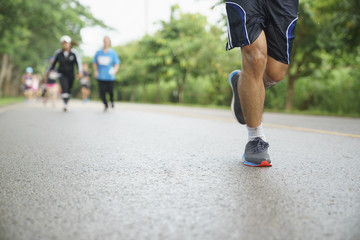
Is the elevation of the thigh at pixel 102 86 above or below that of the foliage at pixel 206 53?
below

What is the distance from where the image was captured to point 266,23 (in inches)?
115

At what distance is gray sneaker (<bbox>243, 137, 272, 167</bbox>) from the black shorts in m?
0.69

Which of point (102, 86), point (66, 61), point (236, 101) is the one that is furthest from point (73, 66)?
point (236, 101)

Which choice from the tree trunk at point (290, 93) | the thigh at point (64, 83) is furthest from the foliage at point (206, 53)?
the thigh at point (64, 83)

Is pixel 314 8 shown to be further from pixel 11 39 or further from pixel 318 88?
pixel 11 39

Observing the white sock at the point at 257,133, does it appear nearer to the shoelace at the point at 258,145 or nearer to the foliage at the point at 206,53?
the shoelace at the point at 258,145

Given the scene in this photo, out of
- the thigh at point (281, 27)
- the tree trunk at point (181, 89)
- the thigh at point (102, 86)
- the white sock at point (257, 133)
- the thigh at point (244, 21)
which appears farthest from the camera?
the tree trunk at point (181, 89)

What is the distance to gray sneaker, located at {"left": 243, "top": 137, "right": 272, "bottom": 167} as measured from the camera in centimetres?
283

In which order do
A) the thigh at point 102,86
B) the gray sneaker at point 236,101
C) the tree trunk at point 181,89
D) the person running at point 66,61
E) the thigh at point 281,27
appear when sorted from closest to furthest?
the thigh at point 281,27 < the gray sneaker at point 236,101 < the person running at point 66,61 < the thigh at point 102,86 < the tree trunk at point 181,89

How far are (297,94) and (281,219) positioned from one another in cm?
1522

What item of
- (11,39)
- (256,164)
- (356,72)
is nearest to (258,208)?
(256,164)

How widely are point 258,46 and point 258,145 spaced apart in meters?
0.76

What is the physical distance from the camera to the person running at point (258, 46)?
2740 millimetres

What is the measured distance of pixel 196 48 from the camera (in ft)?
77.6
